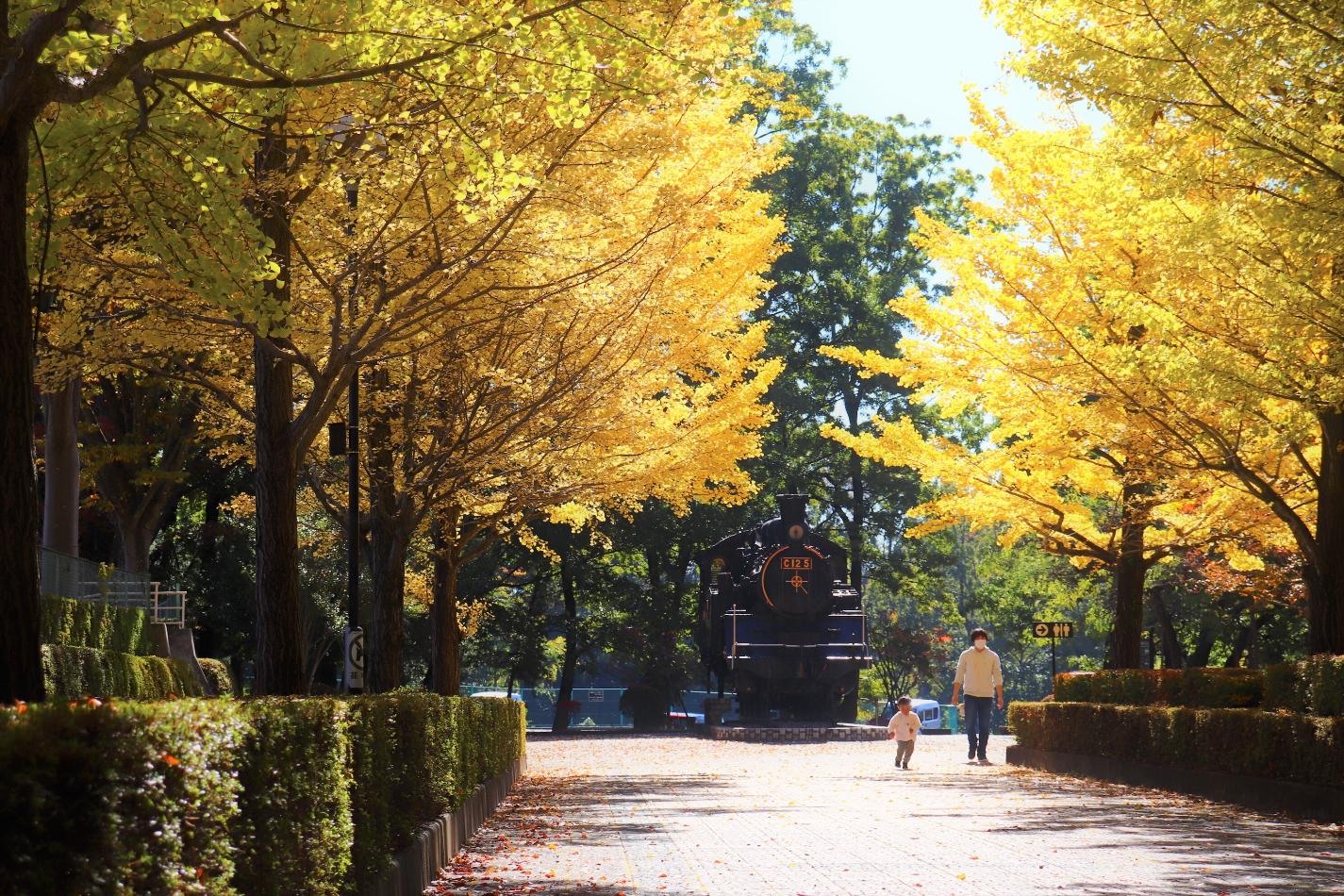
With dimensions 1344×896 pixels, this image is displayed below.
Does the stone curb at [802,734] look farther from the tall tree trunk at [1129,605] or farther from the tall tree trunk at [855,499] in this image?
the tall tree trunk at [855,499]

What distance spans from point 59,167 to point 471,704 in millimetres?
7279

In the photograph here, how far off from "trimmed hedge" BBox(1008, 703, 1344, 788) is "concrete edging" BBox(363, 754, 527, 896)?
279 inches

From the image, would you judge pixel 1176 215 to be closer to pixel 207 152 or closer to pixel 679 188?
pixel 679 188

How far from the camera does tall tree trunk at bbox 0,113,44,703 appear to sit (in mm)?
6672

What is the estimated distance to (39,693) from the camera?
6676 millimetres

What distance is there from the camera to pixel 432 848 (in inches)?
408

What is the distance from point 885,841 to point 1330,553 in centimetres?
624

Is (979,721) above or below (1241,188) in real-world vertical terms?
below

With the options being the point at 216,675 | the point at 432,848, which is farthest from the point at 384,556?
the point at 216,675

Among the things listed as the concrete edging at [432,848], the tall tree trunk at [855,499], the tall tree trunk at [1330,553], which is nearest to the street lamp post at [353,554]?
the concrete edging at [432,848]

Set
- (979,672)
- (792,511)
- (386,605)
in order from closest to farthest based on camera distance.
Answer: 1. (386,605)
2. (979,672)
3. (792,511)

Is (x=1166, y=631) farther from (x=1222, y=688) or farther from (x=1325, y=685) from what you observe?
(x=1325, y=685)

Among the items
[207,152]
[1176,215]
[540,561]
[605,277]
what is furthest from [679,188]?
[540,561]

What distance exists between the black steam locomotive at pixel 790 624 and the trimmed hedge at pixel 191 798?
29.3 metres
